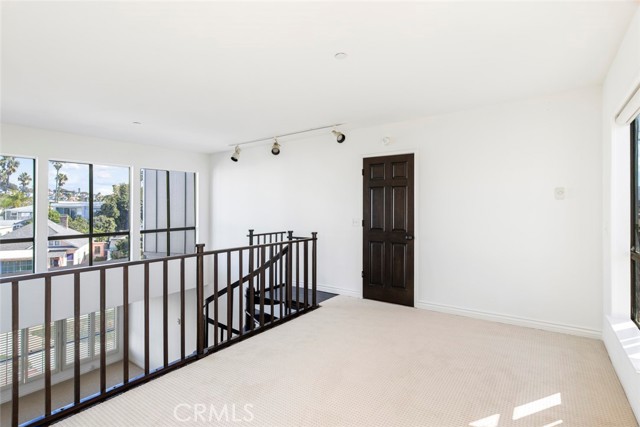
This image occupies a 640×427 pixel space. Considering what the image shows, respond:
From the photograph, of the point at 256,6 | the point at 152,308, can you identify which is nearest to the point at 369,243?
the point at 256,6

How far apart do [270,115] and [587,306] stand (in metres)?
3.99

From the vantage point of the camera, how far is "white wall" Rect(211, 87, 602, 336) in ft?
10.5

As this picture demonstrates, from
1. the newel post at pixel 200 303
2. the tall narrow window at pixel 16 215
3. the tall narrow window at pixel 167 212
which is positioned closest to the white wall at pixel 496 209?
the newel post at pixel 200 303

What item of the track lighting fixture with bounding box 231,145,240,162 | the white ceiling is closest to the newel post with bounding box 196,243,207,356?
the white ceiling

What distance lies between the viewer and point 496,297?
365 centimetres

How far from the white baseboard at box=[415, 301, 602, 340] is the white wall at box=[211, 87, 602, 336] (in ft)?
0.03

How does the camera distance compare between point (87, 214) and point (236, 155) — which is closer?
point (87, 214)

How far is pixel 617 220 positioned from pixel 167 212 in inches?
262

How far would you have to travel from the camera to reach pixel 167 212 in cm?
644

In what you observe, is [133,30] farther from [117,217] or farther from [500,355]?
[117,217]

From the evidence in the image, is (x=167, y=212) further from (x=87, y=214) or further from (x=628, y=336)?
(x=628, y=336)

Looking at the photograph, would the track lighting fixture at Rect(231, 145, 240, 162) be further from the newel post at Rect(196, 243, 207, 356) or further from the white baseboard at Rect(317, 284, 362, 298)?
the newel post at Rect(196, 243, 207, 356)

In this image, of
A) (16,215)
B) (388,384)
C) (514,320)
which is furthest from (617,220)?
(16,215)

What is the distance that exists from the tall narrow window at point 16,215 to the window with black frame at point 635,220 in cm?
685
